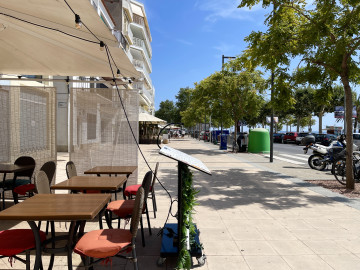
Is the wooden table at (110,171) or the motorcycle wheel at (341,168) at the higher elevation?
the wooden table at (110,171)

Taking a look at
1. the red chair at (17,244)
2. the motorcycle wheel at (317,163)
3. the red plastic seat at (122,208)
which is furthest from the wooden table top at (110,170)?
the motorcycle wheel at (317,163)

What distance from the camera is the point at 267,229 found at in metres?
4.73

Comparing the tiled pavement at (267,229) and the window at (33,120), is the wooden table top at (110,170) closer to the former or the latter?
the tiled pavement at (267,229)

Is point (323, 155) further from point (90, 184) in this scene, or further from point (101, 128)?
point (90, 184)

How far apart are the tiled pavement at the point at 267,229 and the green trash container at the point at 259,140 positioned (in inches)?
456

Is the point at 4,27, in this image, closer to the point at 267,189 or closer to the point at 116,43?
the point at 116,43

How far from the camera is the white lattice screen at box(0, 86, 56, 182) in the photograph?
230 inches

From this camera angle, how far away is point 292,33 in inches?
338

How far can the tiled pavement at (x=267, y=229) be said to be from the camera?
355cm

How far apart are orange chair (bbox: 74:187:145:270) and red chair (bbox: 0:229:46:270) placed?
1.51 ft

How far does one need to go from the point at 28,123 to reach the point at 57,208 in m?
3.96

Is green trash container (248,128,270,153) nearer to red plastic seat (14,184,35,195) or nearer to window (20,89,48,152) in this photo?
window (20,89,48,152)

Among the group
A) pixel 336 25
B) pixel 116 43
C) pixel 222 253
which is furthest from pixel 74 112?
pixel 336 25

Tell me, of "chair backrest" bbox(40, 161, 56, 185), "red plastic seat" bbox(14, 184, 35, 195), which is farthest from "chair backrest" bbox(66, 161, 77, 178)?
"red plastic seat" bbox(14, 184, 35, 195)
